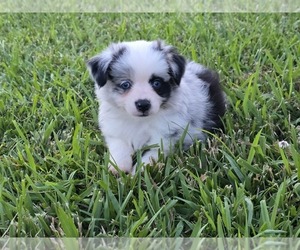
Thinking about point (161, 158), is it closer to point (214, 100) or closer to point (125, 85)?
point (125, 85)

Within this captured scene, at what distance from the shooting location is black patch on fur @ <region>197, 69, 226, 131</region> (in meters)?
4.04

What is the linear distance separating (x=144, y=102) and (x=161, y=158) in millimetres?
346

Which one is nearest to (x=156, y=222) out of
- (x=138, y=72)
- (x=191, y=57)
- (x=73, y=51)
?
(x=138, y=72)

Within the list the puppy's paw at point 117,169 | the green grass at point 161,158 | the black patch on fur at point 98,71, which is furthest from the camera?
the black patch on fur at point 98,71

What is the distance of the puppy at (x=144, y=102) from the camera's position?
364 cm

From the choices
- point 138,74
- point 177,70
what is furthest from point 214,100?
point 138,74

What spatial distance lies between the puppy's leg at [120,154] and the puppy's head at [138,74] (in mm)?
238

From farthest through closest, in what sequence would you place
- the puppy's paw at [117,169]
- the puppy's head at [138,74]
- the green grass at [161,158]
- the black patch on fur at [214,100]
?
the black patch on fur at [214,100]
the puppy's head at [138,74]
the puppy's paw at [117,169]
the green grass at [161,158]

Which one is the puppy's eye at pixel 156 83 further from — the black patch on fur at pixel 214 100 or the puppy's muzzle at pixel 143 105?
the black patch on fur at pixel 214 100

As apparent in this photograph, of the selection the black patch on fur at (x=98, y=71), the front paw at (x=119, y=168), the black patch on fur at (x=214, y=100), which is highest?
the black patch on fur at (x=98, y=71)

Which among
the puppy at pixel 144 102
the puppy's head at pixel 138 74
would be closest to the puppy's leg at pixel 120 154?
the puppy at pixel 144 102

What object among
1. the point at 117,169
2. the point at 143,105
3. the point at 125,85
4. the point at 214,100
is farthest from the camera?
the point at 214,100

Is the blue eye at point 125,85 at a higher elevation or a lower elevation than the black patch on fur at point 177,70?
lower

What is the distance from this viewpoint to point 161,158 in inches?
142
